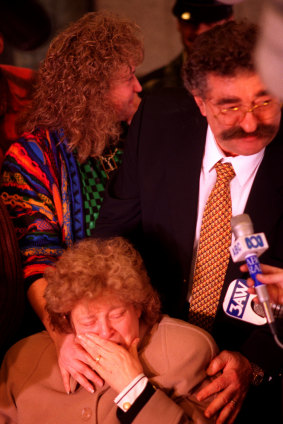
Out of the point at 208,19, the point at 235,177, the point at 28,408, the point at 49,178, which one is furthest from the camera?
the point at 208,19

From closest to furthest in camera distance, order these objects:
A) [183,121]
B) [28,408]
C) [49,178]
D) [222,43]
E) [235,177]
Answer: [222,43]
[28,408]
[235,177]
[183,121]
[49,178]

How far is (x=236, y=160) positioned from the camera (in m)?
1.71

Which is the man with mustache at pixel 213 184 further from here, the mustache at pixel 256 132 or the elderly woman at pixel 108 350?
the elderly woman at pixel 108 350

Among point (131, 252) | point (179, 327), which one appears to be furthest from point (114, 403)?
point (131, 252)

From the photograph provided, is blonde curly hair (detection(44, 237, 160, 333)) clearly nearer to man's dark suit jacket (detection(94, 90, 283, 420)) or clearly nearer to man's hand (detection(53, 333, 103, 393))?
man's hand (detection(53, 333, 103, 393))

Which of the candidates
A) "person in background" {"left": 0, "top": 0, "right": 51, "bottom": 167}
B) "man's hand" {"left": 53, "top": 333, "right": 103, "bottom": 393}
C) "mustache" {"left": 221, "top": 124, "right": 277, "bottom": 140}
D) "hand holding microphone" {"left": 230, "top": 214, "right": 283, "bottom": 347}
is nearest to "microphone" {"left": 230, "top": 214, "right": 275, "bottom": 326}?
"hand holding microphone" {"left": 230, "top": 214, "right": 283, "bottom": 347}

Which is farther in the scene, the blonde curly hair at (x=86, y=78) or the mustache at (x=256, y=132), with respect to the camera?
the blonde curly hair at (x=86, y=78)

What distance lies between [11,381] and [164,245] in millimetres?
775

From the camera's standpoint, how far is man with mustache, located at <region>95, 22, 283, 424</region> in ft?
4.87

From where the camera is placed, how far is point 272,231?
5.50 ft

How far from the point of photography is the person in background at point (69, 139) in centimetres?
199

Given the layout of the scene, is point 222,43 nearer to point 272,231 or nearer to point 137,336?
point 272,231

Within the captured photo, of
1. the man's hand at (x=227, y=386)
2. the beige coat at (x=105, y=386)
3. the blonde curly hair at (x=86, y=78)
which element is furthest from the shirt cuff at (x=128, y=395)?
the blonde curly hair at (x=86, y=78)

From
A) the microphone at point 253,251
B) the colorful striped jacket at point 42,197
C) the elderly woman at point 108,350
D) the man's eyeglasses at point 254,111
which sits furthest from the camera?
the colorful striped jacket at point 42,197
